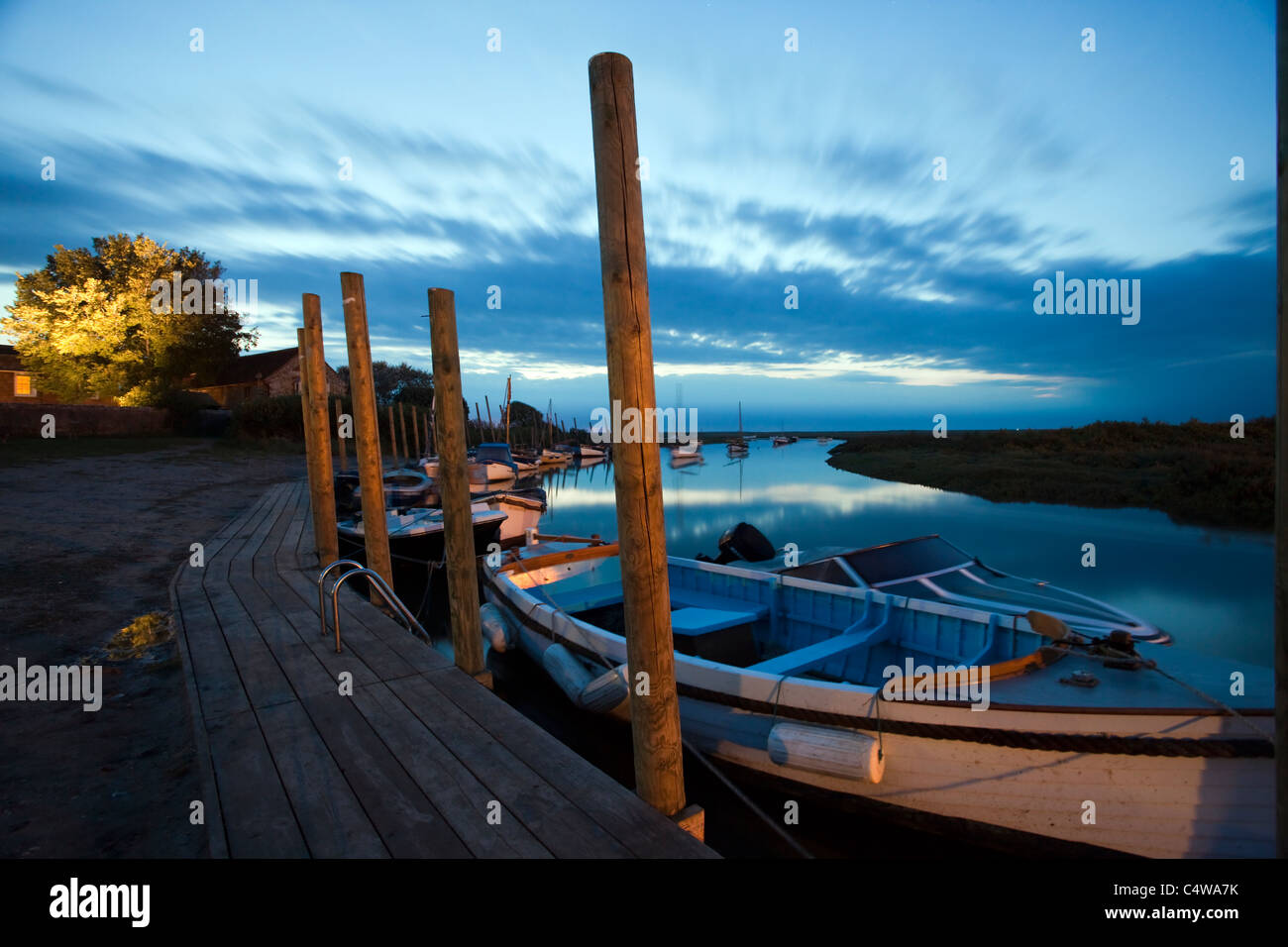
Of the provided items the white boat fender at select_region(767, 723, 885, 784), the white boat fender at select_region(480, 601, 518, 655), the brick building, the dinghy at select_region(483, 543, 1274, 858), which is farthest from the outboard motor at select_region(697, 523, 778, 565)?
the brick building

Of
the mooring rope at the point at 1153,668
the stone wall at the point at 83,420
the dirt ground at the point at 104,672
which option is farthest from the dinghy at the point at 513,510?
the stone wall at the point at 83,420

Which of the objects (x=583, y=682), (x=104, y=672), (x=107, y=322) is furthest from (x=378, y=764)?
(x=107, y=322)

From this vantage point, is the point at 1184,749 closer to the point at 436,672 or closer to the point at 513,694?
the point at 436,672

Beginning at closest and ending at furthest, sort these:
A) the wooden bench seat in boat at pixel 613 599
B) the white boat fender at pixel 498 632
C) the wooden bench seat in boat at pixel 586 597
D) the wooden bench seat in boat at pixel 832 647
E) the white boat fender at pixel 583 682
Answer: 1. the wooden bench seat in boat at pixel 832 647
2. the white boat fender at pixel 583 682
3. the wooden bench seat in boat at pixel 613 599
4. the wooden bench seat in boat at pixel 586 597
5. the white boat fender at pixel 498 632

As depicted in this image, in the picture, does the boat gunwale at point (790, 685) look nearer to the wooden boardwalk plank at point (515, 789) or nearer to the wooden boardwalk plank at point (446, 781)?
the wooden boardwalk plank at point (515, 789)

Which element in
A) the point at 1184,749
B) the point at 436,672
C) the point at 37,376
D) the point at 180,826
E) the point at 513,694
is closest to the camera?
the point at 180,826

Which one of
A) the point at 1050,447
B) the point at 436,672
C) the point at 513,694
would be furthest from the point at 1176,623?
the point at 1050,447

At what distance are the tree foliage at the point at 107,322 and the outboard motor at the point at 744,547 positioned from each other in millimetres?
34048

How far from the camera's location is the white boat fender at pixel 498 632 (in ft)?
29.1

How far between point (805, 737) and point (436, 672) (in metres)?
2.97

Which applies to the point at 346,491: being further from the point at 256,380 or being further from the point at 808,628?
the point at 256,380

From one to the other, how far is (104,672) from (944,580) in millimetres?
8812
